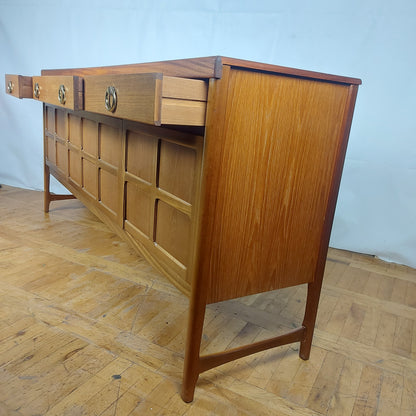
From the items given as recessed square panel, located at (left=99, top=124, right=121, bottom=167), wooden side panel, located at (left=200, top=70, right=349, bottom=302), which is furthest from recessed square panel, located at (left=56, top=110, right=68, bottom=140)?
wooden side panel, located at (left=200, top=70, right=349, bottom=302)

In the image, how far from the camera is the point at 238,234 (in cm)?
116

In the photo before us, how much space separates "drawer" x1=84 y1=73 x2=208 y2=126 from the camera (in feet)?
2.91

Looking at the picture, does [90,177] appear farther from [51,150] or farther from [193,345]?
[193,345]

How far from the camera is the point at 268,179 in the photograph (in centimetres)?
116

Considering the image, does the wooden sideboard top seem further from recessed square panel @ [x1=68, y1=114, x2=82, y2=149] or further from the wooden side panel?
recessed square panel @ [x1=68, y1=114, x2=82, y2=149]

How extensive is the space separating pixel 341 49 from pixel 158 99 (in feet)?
6.30

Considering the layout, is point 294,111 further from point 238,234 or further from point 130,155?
point 130,155

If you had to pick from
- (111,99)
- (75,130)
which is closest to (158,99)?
(111,99)

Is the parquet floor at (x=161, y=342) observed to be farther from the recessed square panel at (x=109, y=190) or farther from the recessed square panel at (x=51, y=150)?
the recessed square panel at (x=51, y=150)

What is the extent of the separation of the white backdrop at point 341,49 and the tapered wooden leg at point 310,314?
4.43 feet

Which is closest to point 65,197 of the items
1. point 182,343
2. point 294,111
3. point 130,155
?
point 130,155

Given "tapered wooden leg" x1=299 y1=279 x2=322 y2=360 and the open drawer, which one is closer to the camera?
the open drawer

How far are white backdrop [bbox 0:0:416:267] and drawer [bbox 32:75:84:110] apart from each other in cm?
129

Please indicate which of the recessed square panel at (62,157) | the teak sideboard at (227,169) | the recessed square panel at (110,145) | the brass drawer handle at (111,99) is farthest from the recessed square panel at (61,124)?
the brass drawer handle at (111,99)
